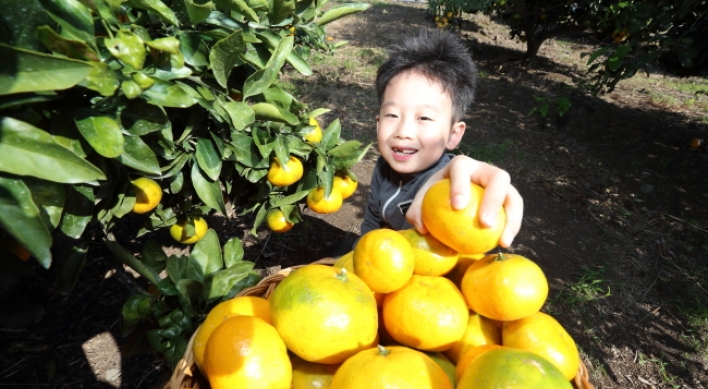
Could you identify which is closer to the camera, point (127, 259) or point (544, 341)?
point (544, 341)

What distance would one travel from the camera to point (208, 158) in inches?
52.7

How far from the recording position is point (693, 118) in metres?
5.02

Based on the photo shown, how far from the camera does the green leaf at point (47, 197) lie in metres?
0.79

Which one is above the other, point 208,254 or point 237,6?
point 237,6

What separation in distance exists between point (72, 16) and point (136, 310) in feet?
2.74

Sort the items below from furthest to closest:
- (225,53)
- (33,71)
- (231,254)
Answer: (231,254)
(225,53)
(33,71)

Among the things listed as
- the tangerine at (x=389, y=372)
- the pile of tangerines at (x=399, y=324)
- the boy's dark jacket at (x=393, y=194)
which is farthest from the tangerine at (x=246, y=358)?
the boy's dark jacket at (x=393, y=194)

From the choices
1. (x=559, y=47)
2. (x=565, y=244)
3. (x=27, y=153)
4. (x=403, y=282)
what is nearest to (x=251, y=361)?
(x=403, y=282)

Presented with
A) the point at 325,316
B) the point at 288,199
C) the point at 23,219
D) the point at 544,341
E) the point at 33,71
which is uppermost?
the point at 33,71

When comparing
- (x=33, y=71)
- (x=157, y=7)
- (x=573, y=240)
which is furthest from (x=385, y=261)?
(x=573, y=240)

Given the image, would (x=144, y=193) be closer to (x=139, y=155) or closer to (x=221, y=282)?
(x=139, y=155)

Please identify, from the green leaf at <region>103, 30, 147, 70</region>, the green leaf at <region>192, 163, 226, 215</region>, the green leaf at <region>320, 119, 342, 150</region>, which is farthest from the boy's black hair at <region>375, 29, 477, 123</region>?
the green leaf at <region>103, 30, 147, 70</region>

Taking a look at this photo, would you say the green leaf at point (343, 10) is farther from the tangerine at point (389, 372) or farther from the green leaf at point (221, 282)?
the tangerine at point (389, 372)

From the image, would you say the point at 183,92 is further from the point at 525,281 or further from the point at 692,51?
the point at 692,51
